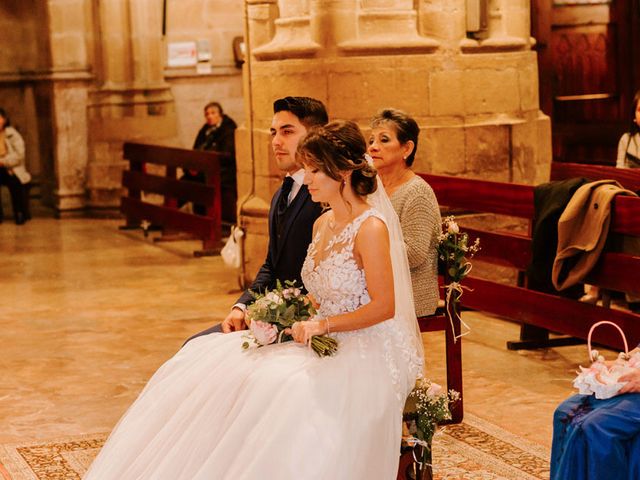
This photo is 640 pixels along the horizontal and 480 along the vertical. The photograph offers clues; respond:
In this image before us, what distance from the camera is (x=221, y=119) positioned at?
38.2 feet

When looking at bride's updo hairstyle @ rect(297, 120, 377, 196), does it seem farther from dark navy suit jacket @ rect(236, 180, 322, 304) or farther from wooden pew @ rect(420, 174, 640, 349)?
wooden pew @ rect(420, 174, 640, 349)

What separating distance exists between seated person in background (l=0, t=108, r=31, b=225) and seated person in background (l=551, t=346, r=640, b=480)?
32.1 feet

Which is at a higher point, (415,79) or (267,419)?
(415,79)

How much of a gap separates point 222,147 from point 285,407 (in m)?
7.84

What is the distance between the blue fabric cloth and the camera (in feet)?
11.5

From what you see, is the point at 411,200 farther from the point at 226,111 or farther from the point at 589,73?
the point at 226,111

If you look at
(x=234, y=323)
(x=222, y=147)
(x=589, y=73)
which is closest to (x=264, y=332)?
(x=234, y=323)

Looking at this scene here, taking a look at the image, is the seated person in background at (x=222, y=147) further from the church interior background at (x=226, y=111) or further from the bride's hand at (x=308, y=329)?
the bride's hand at (x=308, y=329)

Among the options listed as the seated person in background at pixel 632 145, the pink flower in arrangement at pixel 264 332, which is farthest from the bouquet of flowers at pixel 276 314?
the seated person in background at pixel 632 145

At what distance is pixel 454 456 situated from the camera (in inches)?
190

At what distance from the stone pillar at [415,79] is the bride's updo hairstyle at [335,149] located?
386cm

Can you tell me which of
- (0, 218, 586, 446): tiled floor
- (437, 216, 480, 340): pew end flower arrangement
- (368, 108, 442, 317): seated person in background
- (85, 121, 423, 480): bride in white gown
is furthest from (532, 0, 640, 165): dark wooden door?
(85, 121, 423, 480): bride in white gown

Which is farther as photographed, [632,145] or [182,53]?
[182,53]

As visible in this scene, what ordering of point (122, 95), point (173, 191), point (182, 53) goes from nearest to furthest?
point (173, 191), point (122, 95), point (182, 53)
